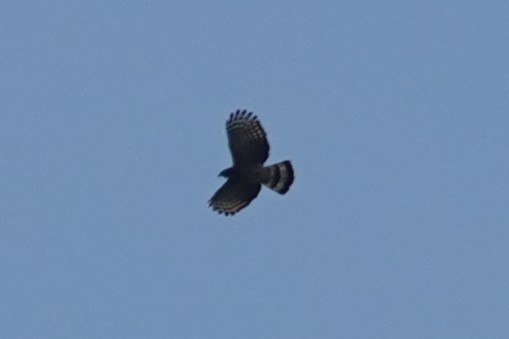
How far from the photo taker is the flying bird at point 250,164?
149 metres

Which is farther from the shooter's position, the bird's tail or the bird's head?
the bird's head

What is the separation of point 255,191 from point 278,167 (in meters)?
1.15

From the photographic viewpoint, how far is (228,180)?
150 m

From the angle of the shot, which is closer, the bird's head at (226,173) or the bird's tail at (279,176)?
the bird's tail at (279,176)

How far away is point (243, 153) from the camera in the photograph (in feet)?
489

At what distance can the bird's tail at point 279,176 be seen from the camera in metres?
149

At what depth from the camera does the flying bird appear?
149 meters

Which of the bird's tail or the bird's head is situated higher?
the bird's head

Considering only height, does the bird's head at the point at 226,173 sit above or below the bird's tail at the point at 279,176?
above

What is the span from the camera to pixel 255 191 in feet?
492

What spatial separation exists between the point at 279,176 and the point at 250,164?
0.79 m

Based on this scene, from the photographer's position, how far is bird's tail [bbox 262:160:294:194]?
14888 cm

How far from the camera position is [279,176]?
148875mm

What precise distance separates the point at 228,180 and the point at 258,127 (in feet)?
4.90
